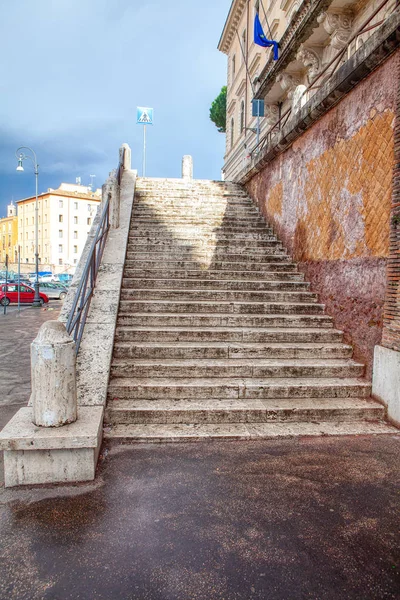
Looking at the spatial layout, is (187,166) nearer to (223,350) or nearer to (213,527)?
(223,350)

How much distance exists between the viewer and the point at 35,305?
2320 cm

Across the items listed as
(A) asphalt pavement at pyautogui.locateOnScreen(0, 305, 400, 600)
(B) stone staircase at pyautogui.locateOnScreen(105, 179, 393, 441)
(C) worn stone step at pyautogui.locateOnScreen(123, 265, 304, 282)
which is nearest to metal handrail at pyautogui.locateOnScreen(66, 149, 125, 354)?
(B) stone staircase at pyautogui.locateOnScreen(105, 179, 393, 441)

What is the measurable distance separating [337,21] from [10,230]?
93.0 meters

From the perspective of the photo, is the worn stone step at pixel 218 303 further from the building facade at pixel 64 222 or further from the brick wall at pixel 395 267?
the building facade at pixel 64 222

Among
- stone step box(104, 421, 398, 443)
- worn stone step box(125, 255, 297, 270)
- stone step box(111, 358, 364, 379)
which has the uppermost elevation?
worn stone step box(125, 255, 297, 270)

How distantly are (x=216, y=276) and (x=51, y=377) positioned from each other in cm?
459

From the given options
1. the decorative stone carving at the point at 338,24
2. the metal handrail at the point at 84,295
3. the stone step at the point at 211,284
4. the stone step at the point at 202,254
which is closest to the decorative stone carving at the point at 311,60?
the decorative stone carving at the point at 338,24

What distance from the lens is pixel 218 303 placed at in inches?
254

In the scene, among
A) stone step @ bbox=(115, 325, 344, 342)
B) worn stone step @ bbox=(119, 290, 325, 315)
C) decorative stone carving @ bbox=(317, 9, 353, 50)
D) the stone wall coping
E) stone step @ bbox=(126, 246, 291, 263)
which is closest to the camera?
the stone wall coping

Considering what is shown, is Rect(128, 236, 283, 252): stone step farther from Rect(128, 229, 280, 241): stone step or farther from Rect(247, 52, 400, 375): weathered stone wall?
Rect(247, 52, 400, 375): weathered stone wall

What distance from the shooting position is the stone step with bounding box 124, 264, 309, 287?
7380 mm

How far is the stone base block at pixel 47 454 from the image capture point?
326 centimetres

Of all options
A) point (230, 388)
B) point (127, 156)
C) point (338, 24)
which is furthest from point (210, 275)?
point (338, 24)

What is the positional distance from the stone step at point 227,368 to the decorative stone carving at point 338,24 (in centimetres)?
1238
